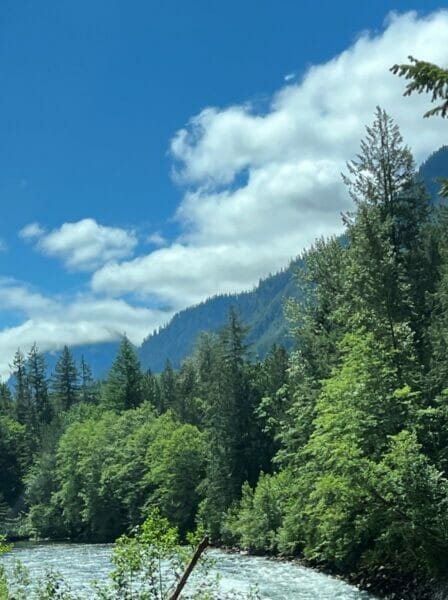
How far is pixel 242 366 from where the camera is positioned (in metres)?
67.2

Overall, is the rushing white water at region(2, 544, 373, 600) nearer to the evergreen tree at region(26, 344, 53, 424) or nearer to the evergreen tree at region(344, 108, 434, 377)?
the evergreen tree at region(344, 108, 434, 377)

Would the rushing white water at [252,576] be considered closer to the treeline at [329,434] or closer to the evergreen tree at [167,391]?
the treeline at [329,434]

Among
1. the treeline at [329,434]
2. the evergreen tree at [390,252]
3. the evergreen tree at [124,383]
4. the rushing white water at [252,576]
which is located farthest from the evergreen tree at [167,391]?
the evergreen tree at [390,252]

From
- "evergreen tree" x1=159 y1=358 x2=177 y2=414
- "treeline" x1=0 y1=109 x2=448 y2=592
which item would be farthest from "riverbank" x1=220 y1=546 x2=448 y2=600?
"evergreen tree" x1=159 y1=358 x2=177 y2=414

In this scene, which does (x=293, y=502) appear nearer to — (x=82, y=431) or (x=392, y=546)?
(x=392, y=546)

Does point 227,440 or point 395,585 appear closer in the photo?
point 395,585

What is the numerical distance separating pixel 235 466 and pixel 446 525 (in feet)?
113

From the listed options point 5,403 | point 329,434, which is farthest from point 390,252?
point 5,403

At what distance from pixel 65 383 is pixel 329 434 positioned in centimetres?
10439

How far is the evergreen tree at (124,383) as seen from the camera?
97.9 meters

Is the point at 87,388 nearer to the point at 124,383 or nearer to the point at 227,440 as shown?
the point at 124,383

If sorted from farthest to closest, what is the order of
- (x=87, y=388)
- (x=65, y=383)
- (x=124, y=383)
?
(x=87, y=388)
(x=65, y=383)
(x=124, y=383)

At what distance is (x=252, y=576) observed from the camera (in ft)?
121

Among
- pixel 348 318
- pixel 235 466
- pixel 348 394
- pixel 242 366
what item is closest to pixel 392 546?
pixel 348 394
